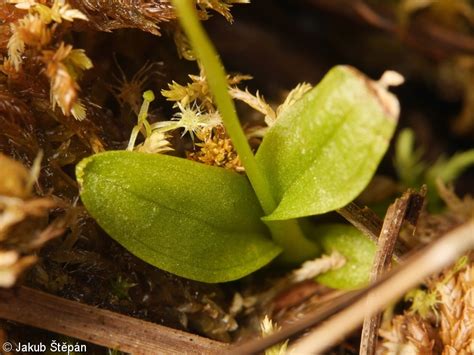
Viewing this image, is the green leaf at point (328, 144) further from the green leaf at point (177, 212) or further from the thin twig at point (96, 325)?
the thin twig at point (96, 325)

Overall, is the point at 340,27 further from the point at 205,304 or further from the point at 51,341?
the point at 51,341

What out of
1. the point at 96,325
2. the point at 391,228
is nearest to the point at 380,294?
the point at 391,228

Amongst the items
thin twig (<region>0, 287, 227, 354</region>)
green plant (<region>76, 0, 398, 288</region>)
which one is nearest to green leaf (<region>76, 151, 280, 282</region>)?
green plant (<region>76, 0, 398, 288</region>)

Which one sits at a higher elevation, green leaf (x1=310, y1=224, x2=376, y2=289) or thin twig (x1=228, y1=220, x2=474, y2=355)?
thin twig (x1=228, y1=220, x2=474, y2=355)

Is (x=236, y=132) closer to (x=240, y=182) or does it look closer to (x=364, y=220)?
(x=240, y=182)

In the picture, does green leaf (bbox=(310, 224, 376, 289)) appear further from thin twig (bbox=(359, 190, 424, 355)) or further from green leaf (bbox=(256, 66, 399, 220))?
green leaf (bbox=(256, 66, 399, 220))

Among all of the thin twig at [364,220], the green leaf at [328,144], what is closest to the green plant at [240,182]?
the green leaf at [328,144]

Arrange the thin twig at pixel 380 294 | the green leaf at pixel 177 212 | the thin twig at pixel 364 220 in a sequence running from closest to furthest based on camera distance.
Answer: the thin twig at pixel 380 294
the green leaf at pixel 177 212
the thin twig at pixel 364 220
